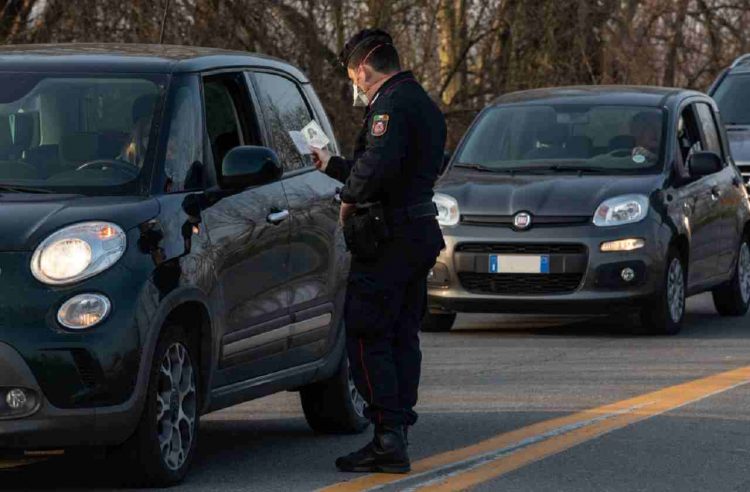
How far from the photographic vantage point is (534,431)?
9.13 m

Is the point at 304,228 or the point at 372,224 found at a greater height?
the point at 372,224

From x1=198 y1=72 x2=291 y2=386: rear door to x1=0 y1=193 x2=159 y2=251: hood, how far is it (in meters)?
0.47

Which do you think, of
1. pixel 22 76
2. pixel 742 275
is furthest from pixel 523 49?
pixel 22 76

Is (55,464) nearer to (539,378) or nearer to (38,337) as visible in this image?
(38,337)

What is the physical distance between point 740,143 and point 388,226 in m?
12.0

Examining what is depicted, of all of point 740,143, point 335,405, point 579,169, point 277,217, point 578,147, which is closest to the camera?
point 277,217

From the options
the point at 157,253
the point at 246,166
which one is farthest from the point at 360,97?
the point at 157,253

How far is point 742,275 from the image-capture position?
1586 cm

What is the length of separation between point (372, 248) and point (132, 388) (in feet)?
3.83

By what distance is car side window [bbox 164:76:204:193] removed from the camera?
25.4 ft

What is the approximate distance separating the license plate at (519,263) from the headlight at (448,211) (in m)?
0.39

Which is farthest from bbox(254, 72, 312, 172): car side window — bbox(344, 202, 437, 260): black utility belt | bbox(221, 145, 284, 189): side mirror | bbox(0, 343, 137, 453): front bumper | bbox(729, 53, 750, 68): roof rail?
bbox(729, 53, 750, 68): roof rail

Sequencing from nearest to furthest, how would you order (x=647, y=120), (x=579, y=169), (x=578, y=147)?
1. (x=579, y=169)
2. (x=578, y=147)
3. (x=647, y=120)

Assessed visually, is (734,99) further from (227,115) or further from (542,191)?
(227,115)
